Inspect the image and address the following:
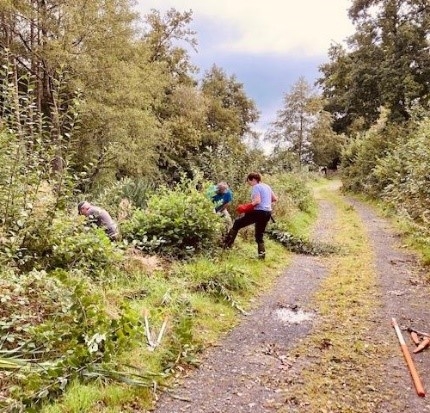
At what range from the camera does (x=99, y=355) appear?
12.6 ft

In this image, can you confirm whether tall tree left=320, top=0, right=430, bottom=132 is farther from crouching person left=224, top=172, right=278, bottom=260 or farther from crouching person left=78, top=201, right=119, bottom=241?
crouching person left=78, top=201, right=119, bottom=241

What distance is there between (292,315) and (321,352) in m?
1.16

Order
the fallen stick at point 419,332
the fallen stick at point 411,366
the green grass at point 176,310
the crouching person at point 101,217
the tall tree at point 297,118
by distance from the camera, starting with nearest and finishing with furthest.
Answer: the green grass at point 176,310
the fallen stick at point 411,366
the fallen stick at point 419,332
the crouching person at point 101,217
the tall tree at point 297,118

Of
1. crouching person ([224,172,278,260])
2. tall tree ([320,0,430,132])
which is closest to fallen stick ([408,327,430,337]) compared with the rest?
crouching person ([224,172,278,260])

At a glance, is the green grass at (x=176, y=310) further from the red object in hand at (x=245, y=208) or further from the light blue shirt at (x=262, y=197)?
the light blue shirt at (x=262, y=197)

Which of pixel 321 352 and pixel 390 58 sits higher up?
pixel 390 58

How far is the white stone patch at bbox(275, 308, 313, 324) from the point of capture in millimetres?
5602

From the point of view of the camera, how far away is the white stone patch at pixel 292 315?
221 inches

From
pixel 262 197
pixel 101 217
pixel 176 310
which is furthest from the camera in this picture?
pixel 262 197

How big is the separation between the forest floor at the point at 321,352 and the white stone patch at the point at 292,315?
13mm

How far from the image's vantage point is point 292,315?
19.0 feet

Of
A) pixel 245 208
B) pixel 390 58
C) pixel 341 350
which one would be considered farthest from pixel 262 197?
pixel 390 58

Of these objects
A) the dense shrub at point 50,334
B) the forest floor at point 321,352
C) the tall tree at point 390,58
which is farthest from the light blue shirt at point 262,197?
the tall tree at point 390,58

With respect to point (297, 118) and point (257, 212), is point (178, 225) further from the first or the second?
point (297, 118)
